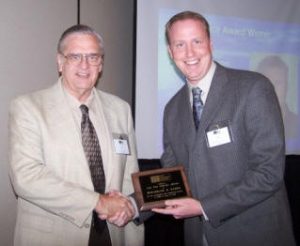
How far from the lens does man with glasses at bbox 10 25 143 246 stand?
2.32m

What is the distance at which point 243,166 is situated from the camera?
7.38 feet

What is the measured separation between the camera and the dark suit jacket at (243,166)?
217 centimetres

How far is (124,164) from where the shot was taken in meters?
2.69

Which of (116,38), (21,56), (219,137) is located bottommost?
(219,137)

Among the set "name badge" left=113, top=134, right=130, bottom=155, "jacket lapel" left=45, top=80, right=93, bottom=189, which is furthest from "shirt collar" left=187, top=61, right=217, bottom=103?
"jacket lapel" left=45, top=80, right=93, bottom=189

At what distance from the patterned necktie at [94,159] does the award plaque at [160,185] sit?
241 millimetres

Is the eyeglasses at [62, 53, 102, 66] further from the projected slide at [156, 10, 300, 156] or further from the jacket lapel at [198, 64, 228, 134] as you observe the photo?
the projected slide at [156, 10, 300, 156]

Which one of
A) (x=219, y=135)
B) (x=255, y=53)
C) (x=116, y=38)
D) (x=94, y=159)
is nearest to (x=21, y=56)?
(x=116, y=38)

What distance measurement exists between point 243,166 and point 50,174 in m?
1.16

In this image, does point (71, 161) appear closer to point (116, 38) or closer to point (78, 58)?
point (78, 58)

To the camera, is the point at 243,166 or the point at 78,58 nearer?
the point at 243,166

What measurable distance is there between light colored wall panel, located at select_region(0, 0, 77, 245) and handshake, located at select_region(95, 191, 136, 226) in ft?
5.15

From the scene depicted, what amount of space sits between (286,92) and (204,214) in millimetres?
2859

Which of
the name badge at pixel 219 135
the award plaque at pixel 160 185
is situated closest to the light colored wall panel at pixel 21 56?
the award plaque at pixel 160 185
